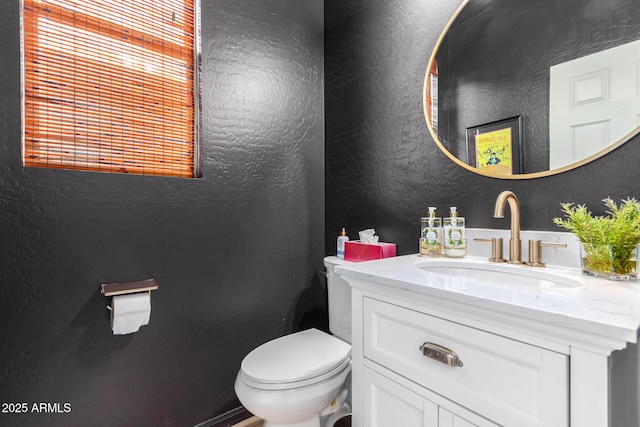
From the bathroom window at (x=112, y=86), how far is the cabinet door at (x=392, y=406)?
1.23 m

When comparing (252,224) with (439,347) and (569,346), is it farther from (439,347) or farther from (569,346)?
(569,346)

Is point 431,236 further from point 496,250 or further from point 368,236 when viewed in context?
point 368,236

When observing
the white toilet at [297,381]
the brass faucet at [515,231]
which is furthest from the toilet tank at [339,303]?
the brass faucet at [515,231]

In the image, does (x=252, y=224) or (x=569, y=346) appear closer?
(x=569, y=346)

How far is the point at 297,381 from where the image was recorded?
115 centimetres

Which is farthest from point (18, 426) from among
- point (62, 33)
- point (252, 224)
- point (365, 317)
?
point (62, 33)

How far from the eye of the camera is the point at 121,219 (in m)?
1.32

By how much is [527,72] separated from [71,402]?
210 centimetres

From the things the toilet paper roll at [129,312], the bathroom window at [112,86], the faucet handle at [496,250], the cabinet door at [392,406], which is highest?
the bathroom window at [112,86]

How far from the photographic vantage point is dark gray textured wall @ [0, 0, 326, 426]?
3.75ft

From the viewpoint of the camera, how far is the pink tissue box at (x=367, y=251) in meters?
1.45

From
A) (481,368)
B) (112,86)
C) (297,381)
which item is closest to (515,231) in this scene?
(481,368)

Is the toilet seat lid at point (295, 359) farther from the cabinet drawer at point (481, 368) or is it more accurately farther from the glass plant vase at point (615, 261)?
the glass plant vase at point (615, 261)

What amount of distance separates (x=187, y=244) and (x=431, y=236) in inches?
43.4
